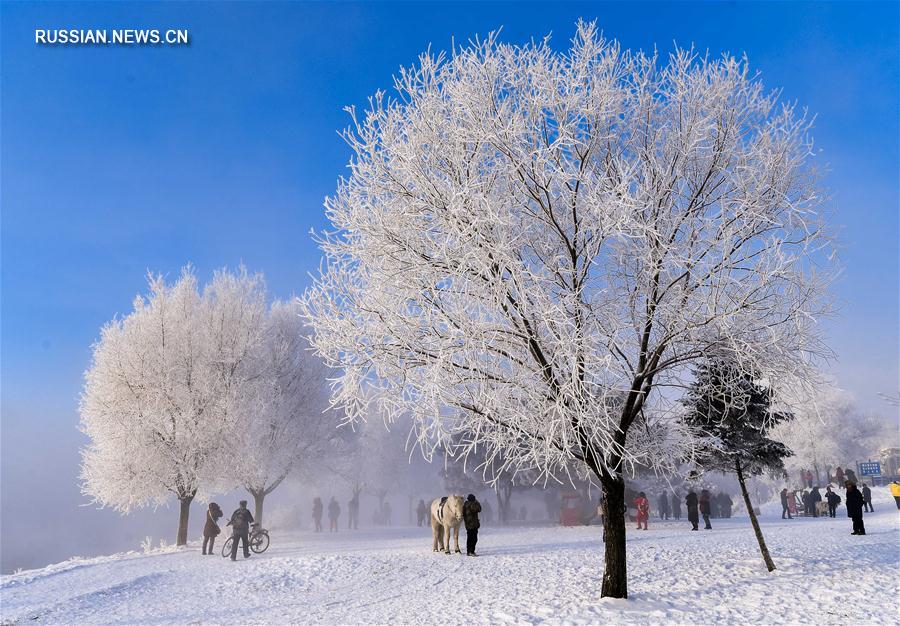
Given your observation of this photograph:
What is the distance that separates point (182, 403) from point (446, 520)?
12.2 m

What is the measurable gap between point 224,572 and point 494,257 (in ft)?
39.1

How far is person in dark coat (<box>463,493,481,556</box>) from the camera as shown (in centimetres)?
1597

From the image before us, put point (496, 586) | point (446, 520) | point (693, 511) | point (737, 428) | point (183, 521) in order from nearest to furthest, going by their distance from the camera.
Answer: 1. point (496, 586)
2. point (737, 428)
3. point (446, 520)
4. point (693, 511)
5. point (183, 521)

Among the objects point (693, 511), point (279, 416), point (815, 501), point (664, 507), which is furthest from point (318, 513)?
point (815, 501)

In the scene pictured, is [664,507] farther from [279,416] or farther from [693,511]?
[279,416]

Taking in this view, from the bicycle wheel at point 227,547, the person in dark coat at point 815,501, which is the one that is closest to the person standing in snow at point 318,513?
the bicycle wheel at point 227,547

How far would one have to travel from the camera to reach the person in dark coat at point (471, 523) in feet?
52.4

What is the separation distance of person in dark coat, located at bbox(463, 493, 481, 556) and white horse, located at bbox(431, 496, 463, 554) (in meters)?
0.31

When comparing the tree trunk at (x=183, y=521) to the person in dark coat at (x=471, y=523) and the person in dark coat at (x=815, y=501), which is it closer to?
the person in dark coat at (x=471, y=523)

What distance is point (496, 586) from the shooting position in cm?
1147

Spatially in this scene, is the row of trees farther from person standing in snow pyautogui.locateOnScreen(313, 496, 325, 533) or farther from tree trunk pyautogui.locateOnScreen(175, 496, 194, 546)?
person standing in snow pyautogui.locateOnScreen(313, 496, 325, 533)

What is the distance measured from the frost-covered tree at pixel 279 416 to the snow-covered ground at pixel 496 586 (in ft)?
19.7

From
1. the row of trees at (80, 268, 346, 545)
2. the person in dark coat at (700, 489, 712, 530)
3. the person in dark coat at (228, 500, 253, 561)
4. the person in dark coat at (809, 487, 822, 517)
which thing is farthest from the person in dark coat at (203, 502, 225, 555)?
the person in dark coat at (809, 487, 822, 517)

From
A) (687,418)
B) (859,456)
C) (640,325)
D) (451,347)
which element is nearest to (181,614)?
(451,347)
